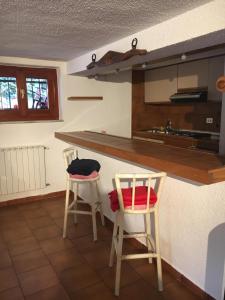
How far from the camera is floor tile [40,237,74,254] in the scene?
2.36m

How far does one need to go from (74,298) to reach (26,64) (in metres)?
2.82

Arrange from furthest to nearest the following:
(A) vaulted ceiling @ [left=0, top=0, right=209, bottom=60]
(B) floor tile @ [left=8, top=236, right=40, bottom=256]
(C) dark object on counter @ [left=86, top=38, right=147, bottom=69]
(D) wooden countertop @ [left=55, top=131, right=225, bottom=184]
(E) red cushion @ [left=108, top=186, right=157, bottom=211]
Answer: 1. (B) floor tile @ [left=8, top=236, right=40, bottom=256]
2. (C) dark object on counter @ [left=86, top=38, right=147, bottom=69]
3. (E) red cushion @ [left=108, top=186, right=157, bottom=211]
4. (A) vaulted ceiling @ [left=0, top=0, right=209, bottom=60]
5. (D) wooden countertop @ [left=55, top=131, right=225, bottom=184]

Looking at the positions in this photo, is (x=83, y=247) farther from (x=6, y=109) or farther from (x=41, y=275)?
(x=6, y=109)

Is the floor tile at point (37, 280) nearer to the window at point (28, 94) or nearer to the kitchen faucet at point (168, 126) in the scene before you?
the window at point (28, 94)

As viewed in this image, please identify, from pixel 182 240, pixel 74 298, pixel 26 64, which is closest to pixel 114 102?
pixel 26 64

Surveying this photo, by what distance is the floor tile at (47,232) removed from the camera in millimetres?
2598

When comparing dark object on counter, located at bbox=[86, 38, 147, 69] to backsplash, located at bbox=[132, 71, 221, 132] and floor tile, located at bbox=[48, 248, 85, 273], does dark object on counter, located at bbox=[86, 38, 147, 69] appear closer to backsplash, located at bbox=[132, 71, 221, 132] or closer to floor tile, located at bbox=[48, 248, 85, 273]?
backsplash, located at bbox=[132, 71, 221, 132]

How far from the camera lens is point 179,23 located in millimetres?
1758

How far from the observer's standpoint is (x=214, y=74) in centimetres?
320

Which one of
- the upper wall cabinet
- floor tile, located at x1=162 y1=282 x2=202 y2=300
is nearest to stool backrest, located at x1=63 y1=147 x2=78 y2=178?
floor tile, located at x1=162 y1=282 x2=202 y2=300

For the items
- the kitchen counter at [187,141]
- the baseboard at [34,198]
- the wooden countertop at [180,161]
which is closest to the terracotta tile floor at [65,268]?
the baseboard at [34,198]

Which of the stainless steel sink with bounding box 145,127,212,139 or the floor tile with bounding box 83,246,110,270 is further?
the stainless steel sink with bounding box 145,127,212,139

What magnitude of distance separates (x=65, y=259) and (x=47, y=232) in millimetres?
567

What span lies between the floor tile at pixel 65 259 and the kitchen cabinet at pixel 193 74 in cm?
262
